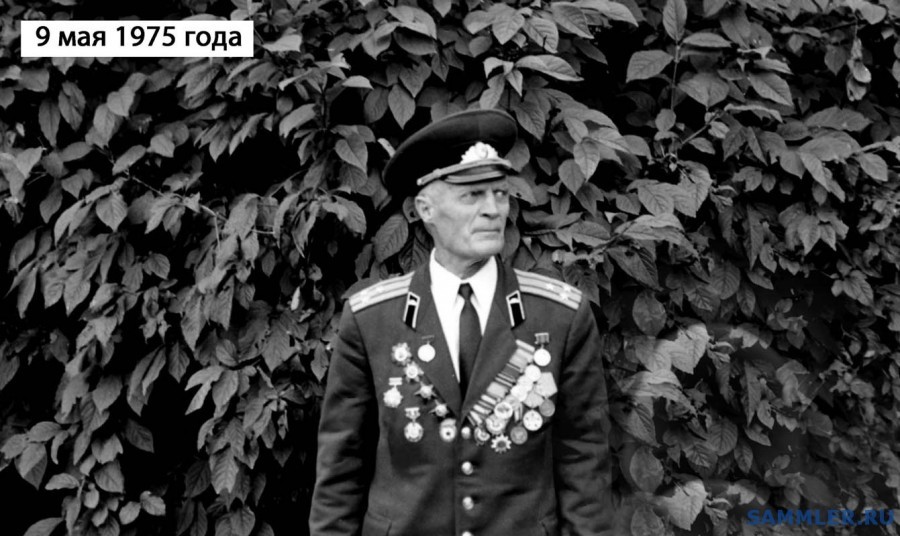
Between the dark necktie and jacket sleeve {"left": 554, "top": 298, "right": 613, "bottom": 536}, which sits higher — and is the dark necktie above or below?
above

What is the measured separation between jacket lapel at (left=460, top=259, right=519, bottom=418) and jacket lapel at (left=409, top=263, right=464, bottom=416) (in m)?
0.04

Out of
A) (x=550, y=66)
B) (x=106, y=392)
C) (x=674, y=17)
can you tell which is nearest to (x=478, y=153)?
(x=550, y=66)

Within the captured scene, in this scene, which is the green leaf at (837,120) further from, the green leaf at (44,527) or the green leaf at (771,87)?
the green leaf at (44,527)

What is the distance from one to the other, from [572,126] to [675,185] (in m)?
0.43

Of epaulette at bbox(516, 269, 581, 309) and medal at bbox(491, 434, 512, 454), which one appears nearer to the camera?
medal at bbox(491, 434, 512, 454)

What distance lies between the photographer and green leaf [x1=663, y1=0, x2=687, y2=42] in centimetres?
323

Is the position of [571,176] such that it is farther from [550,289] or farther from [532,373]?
[532,373]

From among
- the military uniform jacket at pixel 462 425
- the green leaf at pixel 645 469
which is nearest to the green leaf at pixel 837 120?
the green leaf at pixel 645 469

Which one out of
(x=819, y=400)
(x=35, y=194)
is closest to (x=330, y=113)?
(x=35, y=194)

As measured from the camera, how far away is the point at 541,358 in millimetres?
2350

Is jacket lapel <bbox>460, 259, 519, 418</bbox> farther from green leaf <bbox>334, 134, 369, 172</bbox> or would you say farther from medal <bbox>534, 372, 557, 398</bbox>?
green leaf <bbox>334, 134, 369, 172</bbox>

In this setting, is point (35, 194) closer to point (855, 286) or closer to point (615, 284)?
point (615, 284)

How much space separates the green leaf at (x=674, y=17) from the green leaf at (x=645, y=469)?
4.61 feet

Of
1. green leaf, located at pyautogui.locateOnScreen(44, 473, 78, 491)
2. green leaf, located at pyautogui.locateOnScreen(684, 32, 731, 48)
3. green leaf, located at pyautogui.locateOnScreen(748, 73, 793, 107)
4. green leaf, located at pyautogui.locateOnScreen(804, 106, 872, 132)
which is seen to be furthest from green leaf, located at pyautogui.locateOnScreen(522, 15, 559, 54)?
green leaf, located at pyautogui.locateOnScreen(44, 473, 78, 491)
